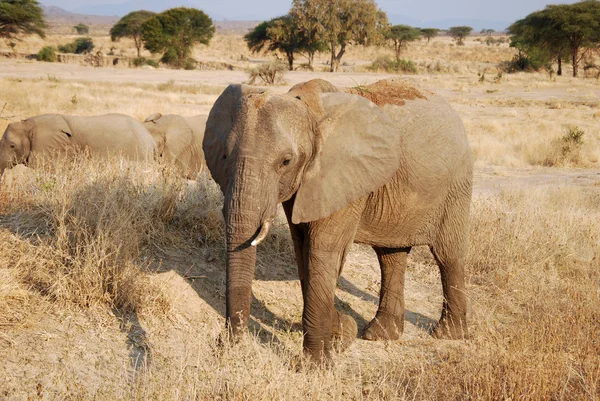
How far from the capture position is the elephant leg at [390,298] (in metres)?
5.63

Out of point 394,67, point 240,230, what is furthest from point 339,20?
point 240,230

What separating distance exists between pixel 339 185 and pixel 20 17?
4546 centimetres

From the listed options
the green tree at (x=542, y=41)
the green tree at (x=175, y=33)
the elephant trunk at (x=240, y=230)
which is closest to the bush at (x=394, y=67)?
the green tree at (x=542, y=41)

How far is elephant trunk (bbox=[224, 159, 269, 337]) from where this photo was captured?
3.74m

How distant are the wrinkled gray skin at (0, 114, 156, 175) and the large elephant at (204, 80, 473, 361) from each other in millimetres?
6196

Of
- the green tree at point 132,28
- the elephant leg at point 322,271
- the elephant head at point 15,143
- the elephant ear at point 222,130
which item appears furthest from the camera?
the green tree at point 132,28

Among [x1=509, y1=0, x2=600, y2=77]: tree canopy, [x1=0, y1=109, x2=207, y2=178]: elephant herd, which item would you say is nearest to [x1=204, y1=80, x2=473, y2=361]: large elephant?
[x1=0, y1=109, x2=207, y2=178]: elephant herd

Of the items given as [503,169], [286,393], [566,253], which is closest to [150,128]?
[503,169]

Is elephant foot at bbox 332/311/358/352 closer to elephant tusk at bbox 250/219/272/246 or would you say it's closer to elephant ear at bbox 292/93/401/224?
elephant ear at bbox 292/93/401/224

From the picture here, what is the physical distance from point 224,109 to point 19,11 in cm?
4481

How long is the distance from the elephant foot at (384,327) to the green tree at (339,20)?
4329cm

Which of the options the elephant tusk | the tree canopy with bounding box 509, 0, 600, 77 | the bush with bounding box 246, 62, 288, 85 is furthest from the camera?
the tree canopy with bounding box 509, 0, 600, 77

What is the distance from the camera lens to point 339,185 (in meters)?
4.30

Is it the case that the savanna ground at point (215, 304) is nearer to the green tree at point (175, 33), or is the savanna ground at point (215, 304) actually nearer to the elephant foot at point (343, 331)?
the elephant foot at point (343, 331)
